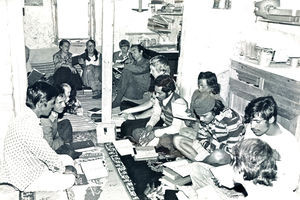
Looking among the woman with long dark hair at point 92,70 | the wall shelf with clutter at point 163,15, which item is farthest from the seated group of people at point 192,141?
A: the wall shelf with clutter at point 163,15

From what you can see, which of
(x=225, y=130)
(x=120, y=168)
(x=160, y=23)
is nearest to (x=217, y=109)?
(x=225, y=130)

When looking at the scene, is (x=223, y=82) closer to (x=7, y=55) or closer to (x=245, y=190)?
(x=245, y=190)

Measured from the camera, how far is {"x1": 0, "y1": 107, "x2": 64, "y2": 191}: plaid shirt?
2807 millimetres

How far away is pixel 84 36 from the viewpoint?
780cm

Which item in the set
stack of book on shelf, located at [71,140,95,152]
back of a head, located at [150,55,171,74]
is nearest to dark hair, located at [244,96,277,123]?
back of a head, located at [150,55,171,74]

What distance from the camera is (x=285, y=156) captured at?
3002 millimetres

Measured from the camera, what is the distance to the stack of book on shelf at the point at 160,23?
7371 mm

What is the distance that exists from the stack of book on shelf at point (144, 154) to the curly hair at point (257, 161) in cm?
116

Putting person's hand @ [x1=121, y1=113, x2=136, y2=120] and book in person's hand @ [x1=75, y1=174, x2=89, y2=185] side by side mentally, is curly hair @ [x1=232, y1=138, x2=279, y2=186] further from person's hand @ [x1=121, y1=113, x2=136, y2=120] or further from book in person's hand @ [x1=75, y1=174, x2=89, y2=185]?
person's hand @ [x1=121, y1=113, x2=136, y2=120]

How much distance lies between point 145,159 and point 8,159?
1.57 meters

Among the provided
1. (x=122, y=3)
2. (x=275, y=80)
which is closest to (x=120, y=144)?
(x=275, y=80)

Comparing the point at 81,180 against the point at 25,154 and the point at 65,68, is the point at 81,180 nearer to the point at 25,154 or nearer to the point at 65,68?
the point at 25,154

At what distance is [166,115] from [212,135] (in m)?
0.67

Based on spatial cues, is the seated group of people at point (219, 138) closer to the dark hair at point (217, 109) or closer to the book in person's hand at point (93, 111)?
the dark hair at point (217, 109)
